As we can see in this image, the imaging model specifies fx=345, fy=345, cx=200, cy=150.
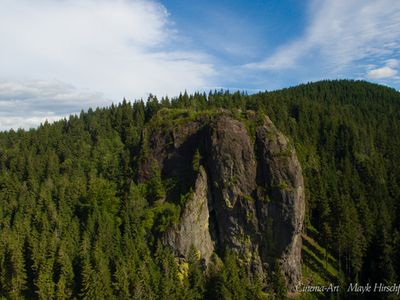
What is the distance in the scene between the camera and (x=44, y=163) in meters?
104

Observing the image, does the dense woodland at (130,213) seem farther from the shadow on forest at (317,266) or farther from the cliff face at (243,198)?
the shadow on forest at (317,266)

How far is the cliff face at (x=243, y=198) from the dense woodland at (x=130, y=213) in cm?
328

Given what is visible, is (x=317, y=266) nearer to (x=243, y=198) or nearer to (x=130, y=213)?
(x=243, y=198)

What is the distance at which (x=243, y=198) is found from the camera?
7488 cm

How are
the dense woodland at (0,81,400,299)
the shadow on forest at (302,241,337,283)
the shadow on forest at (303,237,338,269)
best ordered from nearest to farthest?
the dense woodland at (0,81,400,299) < the shadow on forest at (302,241,337,283) < the shadow on forest at (303,237,338,269)

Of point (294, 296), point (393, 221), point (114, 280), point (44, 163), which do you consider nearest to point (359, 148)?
point (393, 221)

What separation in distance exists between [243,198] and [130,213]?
24595 millimetres

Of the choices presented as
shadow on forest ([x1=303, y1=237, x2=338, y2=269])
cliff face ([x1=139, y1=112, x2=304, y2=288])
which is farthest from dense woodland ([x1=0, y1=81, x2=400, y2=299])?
cliff face ([x1=139, y1=112, x2=304, y2=288])

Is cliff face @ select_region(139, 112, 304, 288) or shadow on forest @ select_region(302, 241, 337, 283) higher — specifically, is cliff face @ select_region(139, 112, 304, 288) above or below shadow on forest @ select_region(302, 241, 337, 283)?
above

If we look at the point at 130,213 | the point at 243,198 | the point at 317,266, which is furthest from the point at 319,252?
the point at 130,213

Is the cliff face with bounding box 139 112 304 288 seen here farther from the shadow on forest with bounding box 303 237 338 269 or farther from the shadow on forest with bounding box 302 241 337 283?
the shadow on forest with bounding box 303 237 338 269

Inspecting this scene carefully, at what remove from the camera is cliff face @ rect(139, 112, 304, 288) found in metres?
72.6

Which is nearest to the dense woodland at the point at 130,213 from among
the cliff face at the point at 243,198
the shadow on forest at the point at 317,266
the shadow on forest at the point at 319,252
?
the shadow on forest at the point at 319,252

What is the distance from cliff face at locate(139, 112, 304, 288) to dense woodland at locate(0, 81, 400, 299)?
328 cm
